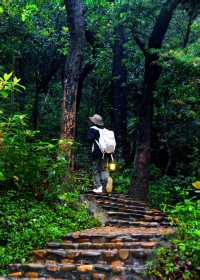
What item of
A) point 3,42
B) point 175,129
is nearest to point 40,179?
point 175,129

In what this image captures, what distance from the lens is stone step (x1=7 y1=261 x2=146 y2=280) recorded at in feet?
21.1

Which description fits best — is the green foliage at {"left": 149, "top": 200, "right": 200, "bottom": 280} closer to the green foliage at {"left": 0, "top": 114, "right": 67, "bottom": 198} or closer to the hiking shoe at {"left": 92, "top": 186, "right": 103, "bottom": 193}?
the green foliage at {"left": 0, "top": 114, "right": 67, "bottom": 198}

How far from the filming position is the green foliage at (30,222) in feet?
24.1

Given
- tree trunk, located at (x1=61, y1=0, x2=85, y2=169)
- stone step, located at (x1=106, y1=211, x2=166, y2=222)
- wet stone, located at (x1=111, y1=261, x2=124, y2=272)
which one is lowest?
wet stone, located at (x1=111, y1=261, x2=124, y2=272)

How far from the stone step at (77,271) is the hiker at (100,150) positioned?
4389 mm

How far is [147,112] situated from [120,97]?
530 cm

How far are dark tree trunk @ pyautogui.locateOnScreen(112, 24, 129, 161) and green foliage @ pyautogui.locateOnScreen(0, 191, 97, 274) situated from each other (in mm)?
8051

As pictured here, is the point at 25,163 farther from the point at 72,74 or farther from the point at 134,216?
the point at 72,74

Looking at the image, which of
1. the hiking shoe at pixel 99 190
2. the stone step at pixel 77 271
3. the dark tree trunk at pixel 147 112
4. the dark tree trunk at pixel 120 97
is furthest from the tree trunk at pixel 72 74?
the dark tree trunk at pixel 120 97

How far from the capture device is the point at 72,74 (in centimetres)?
1078

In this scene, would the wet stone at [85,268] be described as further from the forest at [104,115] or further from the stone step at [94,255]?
the forest at [104,115]

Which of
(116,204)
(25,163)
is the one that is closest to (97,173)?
(116,204)

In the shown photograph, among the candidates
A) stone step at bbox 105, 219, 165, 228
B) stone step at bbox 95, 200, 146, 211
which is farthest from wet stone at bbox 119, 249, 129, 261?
stone step at bbox 95, 200, 146, 211

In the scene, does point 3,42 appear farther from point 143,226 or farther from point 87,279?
point 87,279
